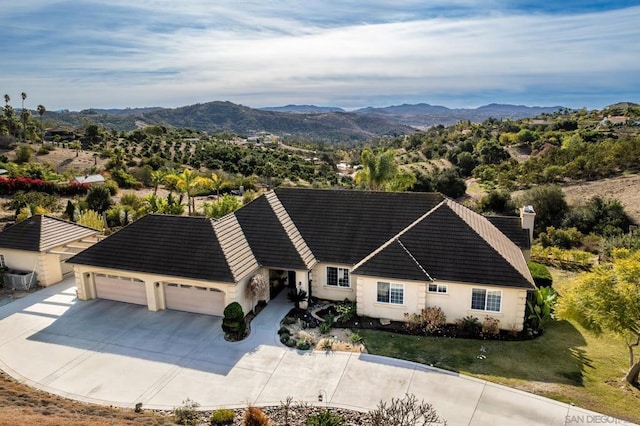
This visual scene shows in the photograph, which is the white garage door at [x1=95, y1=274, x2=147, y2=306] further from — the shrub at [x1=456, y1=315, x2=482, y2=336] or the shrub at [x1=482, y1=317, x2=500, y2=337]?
the shrub at [x1=482, y1=317, x2=500, y2=337]

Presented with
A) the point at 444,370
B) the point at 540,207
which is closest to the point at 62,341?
the point at 444,370

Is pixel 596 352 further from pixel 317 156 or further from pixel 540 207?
pixel 317 156

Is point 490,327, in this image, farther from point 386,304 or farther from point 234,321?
point 234,321

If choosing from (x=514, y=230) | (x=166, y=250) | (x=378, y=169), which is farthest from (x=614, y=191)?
(x=166, y=250)

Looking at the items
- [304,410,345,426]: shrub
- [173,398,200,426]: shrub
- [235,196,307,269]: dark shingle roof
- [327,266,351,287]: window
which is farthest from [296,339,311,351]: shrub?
[327,266,351,287]: window

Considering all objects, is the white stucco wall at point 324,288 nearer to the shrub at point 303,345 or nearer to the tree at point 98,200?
the shrub at point 303,345

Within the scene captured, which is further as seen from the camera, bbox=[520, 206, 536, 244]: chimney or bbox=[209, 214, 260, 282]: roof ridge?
bbox=[520, 206, 536, 244]: chimney
